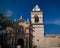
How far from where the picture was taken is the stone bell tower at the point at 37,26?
1031 inches

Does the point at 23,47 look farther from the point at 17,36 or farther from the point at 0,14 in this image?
the point at 0,14

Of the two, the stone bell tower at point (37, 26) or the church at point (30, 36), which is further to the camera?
the stone bell tower at point (37, 26)

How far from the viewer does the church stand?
2580 cm

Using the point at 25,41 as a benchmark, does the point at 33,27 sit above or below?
above

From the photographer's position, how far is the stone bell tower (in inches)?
1031

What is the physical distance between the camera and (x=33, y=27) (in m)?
26.6

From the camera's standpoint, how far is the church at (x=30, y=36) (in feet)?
84.6

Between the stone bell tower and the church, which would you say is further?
the stone bell tower

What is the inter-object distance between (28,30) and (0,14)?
18.4ft

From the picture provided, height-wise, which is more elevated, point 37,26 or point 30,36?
point 37,26

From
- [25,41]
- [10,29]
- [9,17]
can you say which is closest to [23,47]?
[25,41]

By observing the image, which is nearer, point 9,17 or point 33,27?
point 9,17

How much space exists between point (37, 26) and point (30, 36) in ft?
5.15

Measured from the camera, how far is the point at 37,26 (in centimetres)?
2659
